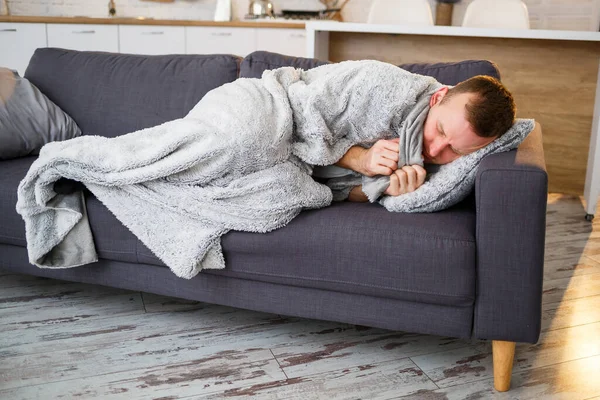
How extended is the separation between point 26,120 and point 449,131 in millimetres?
1484

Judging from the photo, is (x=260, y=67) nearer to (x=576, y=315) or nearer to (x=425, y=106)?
(x=425, y=106)

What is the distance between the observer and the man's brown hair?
5.02ft

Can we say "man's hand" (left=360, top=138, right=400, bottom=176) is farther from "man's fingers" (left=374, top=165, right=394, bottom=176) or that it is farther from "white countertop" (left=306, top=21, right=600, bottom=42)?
"white countertop" (left=306, top=21, right=600, bottom=42)

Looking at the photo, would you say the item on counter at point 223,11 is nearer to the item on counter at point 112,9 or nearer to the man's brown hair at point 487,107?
the item on counter at point 112,9

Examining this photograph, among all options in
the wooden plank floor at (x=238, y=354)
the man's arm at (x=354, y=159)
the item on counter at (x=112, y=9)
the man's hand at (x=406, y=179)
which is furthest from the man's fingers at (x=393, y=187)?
the item on counter at (x=112, y=9)

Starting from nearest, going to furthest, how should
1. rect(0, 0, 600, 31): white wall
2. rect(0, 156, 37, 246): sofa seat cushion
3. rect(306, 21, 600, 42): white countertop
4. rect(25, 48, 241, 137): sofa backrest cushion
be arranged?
1. rect(0, 156, 37, 246): sofa seat cushion
2. rect(25, 48, 241, 137): sofa backrest cushion
3. rect(306, 21, 600, 42): white countertop
4. rect(0, 0, 600, 31): white wall

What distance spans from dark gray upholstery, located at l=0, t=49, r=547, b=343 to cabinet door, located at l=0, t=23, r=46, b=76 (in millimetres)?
→ 2471

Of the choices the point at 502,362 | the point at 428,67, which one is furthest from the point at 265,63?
the point at 502,362

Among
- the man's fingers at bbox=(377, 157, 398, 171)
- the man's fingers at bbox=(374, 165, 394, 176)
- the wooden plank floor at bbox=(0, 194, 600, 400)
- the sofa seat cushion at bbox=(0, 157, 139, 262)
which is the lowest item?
the wooden plank floor at bbox=(0, 194, 600, 400)

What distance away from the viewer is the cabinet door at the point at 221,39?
422 cm

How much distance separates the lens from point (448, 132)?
1594 mm

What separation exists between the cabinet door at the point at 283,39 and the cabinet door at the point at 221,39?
60 millimetres

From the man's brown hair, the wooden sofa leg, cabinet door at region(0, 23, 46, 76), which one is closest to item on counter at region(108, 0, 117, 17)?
cabinet door at region(0, 23, 46, 76)

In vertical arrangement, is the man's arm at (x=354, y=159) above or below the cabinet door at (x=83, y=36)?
below
